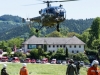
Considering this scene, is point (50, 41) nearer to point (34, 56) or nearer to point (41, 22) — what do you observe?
point (34, 56)

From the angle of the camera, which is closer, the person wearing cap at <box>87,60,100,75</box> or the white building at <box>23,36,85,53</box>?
the person wearing cap at <box>87,60,100,75</box>

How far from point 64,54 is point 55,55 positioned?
2702 mm

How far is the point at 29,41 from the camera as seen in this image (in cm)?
12800

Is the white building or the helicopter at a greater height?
the helicopter

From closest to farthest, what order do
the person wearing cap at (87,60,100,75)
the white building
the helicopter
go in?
the person wearing cap at (87,60,100,75) < the helicopter < the white building

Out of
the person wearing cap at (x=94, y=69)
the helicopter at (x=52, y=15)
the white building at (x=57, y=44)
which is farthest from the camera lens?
the white building at (x=57, y=44)

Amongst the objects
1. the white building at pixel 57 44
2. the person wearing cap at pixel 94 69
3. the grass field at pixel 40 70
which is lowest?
the white building at pixel 57 44

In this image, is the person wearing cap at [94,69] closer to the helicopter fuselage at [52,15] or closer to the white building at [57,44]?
the helicopter fuselage at [52,15]

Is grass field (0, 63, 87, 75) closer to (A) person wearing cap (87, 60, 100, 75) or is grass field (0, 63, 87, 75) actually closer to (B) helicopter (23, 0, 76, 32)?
(B) helicopter (23, 0, 76, 32)

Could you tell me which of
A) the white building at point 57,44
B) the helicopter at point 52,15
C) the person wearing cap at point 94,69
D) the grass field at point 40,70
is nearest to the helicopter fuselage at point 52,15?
the helicopter at point 52,15

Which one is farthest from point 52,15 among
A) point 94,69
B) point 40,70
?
point 94,69

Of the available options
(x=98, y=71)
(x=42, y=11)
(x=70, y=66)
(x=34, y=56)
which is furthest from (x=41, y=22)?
(x=34, y=56)

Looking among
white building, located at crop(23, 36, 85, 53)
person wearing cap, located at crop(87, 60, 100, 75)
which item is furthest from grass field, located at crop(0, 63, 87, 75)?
white building, located at crop(23, 36, 85, 53)

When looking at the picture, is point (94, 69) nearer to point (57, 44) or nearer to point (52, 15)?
point (52, 15)
